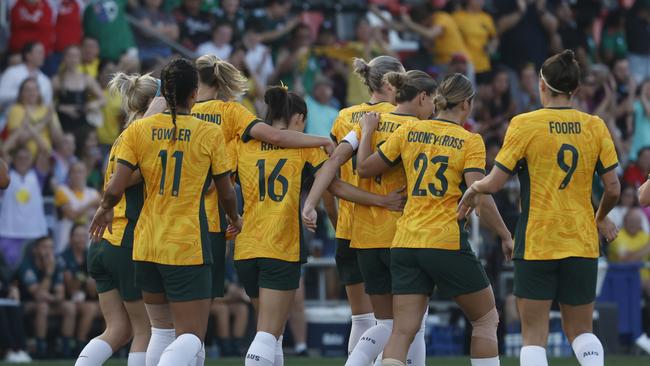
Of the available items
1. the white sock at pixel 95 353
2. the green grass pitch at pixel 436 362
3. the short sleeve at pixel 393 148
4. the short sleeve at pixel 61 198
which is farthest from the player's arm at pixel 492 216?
the short sleeve at pixel 61 198

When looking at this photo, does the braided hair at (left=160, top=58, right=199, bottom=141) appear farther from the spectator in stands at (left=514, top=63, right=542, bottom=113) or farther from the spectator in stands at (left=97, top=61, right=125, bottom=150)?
the spectator in stands at (left=514, top=63, right=542, bottom=113)

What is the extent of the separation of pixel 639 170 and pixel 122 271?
11.0m

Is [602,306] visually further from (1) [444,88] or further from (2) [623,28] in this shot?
(1) [444,88]

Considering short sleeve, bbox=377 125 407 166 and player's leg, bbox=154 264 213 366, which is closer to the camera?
player's leg, bbox=154 264 213 366

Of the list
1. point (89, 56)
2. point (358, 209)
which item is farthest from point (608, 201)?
point (89, 56)

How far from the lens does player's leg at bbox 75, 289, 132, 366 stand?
9.44 meters

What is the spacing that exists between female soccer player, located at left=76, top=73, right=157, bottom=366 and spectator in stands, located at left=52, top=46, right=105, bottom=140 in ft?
22.3

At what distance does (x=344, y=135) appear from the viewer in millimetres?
A: 10156

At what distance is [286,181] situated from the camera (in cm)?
958

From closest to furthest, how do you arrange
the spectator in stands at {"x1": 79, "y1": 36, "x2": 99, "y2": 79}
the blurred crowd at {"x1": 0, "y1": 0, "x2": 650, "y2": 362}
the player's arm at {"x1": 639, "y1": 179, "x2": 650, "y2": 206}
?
1. the player's arm at {"x1": 639, "y1": 179, "x2": 650, "y2": 206}
2. the blurred crowd at {"x1": 0, "y1": 0, "x2": 650, "y2": 362}
3. the spectator in stands at {"x1": 79, "y1": 36, "x2": 99, "y2": 79}

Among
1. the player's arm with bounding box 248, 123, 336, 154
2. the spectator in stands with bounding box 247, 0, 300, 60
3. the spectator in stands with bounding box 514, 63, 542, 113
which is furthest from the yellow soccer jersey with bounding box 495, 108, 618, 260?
the spectator in stands with bounding box 514, 63, 542, 113

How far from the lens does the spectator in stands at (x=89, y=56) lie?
657 inches

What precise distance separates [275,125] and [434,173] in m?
1.27

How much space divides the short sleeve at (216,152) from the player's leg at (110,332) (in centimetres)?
149
